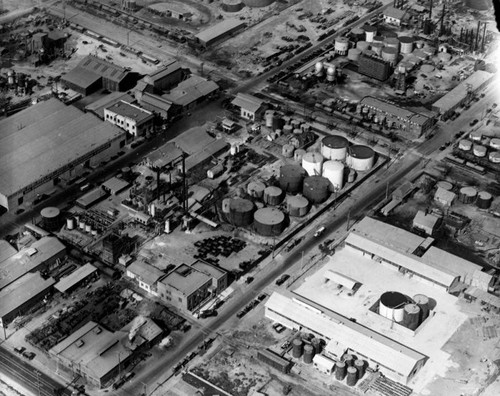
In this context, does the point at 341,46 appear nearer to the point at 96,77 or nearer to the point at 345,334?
the point at 96,77

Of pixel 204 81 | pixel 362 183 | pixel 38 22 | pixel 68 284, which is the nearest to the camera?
pixel 68 284

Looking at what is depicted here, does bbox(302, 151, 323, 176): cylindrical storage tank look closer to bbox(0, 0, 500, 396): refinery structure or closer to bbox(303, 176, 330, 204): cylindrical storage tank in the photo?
bbox(0, 0, 500, 396): refinery structure

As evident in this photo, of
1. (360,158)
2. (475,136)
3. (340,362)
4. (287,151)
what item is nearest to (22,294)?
(340,362)

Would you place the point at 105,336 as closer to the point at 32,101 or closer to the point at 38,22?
the point at 32,101

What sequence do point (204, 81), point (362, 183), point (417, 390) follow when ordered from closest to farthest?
1. point (417, 390)
2. point (362, 183)
3. point (204, 81)

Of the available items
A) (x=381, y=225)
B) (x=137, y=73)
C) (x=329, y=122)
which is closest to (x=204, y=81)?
(x=137, y=73)

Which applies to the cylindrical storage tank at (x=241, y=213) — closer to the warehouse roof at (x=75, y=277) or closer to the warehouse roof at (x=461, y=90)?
the warehouse roof at (x=75, y=277)
